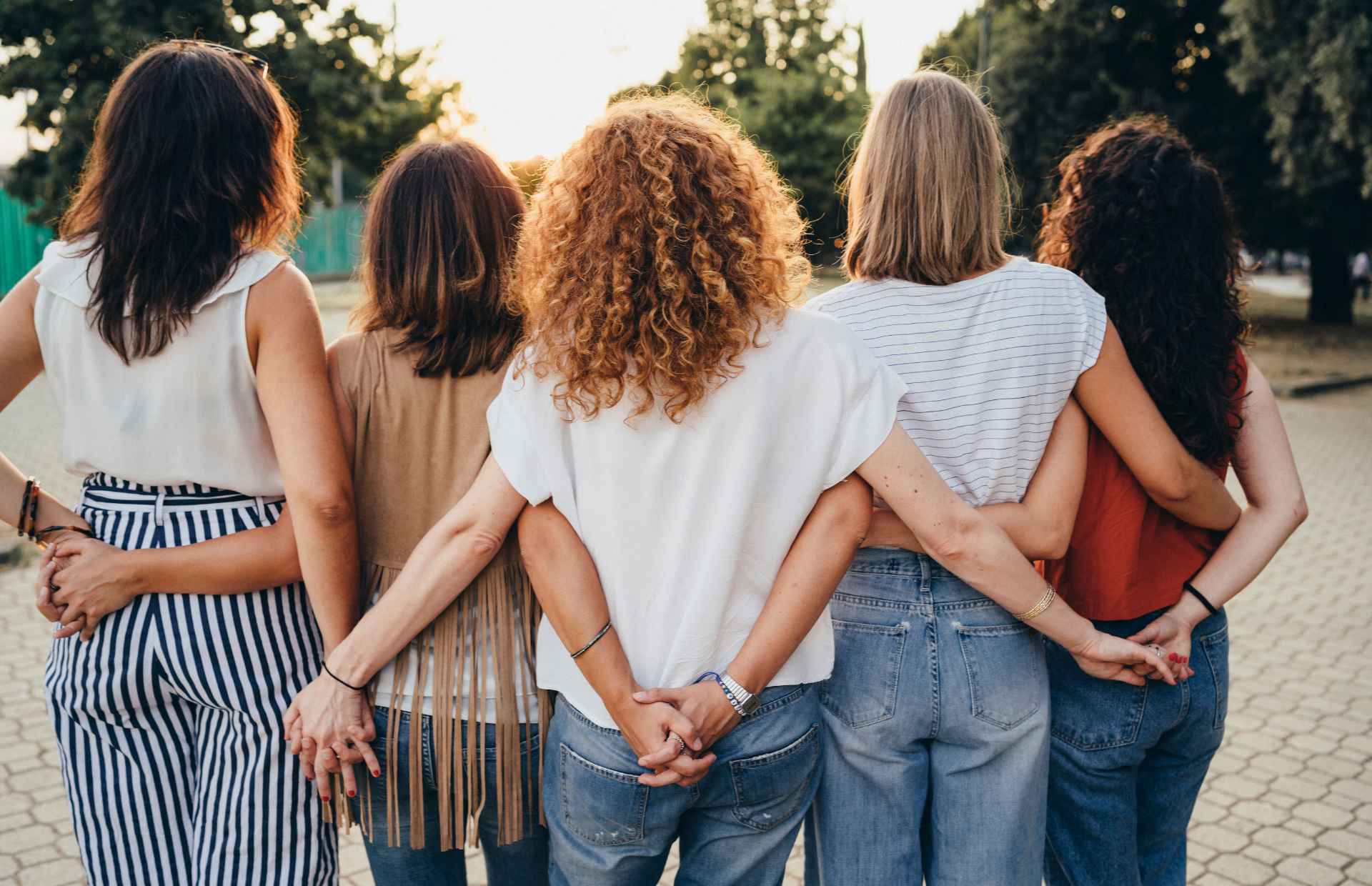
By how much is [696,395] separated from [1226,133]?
2311 cm

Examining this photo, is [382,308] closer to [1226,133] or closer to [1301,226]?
[1226,133]

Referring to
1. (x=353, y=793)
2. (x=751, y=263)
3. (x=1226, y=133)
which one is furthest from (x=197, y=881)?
(x=1226, y=133)

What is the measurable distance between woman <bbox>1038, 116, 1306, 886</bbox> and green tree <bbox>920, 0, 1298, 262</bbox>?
2009 cm

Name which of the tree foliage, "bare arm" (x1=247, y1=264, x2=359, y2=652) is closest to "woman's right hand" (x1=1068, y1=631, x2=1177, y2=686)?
"bare arm" (x1=247, y1=264, x2=359, y2=652)

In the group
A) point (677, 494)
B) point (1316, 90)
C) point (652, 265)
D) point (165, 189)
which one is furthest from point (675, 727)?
point (1316, 90)

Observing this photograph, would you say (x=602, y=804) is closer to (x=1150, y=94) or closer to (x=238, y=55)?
(x=238, y=55)

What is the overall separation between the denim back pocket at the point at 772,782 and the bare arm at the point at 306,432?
799 mm

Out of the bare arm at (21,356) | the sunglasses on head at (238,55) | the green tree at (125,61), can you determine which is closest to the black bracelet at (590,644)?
the bare arm at (21,356)

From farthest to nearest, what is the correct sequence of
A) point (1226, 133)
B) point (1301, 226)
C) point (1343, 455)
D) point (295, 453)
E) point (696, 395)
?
point (1301, 226), point (1226, 133), point (1343, 455), point (295, 453), point (696, 395)

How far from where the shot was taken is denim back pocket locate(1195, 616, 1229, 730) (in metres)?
2.19

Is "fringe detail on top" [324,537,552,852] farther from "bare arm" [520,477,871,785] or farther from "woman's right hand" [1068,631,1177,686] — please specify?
"woman's right hand" [1068,631,1177,686]

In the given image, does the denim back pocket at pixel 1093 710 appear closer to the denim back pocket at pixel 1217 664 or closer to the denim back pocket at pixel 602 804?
the denim back pocket at pixel 1217 664

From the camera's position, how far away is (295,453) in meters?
1.88

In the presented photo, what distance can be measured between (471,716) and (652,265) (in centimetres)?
91
